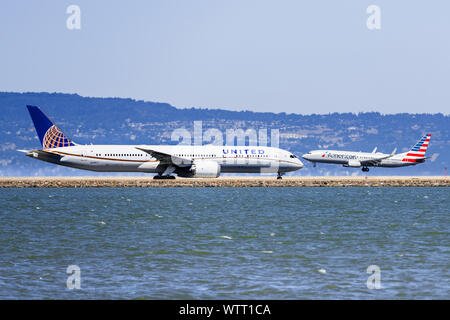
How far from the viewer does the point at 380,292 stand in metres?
25.1

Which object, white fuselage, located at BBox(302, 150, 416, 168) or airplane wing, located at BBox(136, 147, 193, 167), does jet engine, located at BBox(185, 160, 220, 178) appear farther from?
white fuselage, located at BBox(302, 150, 416, 168)

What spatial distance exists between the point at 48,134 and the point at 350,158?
7266 cm

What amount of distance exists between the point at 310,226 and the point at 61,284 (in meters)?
26.1

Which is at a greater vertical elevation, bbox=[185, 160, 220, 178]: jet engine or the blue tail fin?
the blue tail fin

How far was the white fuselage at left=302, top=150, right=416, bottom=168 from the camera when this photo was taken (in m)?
150

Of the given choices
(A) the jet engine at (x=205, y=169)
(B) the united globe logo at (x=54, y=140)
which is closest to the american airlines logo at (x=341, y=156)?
(A) the jet engine at (x=205, y=169)

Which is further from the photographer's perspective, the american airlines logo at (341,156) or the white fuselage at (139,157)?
the american airlines logo at (341,156)

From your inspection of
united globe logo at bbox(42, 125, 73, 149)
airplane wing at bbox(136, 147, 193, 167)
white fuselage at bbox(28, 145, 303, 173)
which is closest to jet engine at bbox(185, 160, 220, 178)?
airplane wing at bbox(136, 147, 193, 167)

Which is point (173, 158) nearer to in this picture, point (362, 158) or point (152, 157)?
point (152, 157)

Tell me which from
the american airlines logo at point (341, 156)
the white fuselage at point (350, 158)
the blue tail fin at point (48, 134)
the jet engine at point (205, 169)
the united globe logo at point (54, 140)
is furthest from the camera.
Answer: the american airlines logo at point (341, 156)

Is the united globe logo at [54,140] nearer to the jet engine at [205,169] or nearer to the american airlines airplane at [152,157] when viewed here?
the american airlines airplane at [152,157]

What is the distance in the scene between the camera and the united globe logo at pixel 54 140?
9944 centimetres
